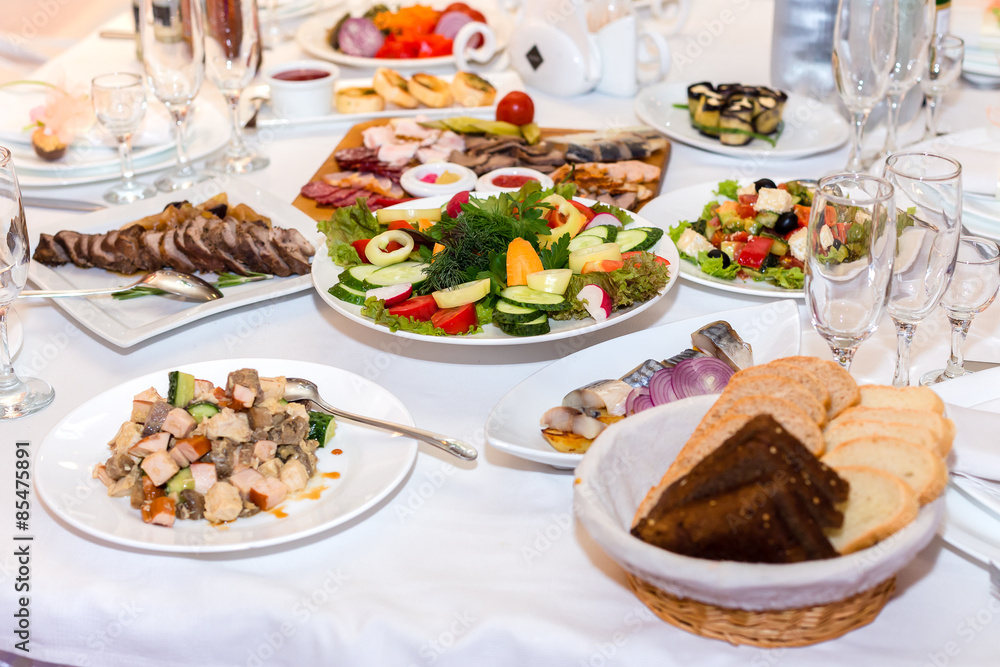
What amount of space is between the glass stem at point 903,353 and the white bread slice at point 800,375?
35cm

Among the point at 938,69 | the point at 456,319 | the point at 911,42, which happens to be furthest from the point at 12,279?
the point at 938,69

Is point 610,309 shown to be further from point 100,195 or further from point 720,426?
point 100,195

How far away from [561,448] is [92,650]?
652 millimetres

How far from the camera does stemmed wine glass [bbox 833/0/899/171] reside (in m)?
1.99

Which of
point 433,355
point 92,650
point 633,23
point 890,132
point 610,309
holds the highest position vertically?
point 633,23

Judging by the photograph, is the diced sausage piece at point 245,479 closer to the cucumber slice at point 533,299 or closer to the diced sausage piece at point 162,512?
the diced sausage piece at point 162,512

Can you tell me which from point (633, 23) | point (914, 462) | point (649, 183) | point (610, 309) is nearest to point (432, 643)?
point (914, 462)

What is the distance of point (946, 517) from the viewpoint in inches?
43.1

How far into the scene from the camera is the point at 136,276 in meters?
1.85

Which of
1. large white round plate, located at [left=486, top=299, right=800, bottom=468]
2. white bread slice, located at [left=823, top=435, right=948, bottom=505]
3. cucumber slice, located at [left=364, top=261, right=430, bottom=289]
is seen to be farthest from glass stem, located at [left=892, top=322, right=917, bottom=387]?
cucumber slice, located at [left=364, top=261, right=430, bottom=289]

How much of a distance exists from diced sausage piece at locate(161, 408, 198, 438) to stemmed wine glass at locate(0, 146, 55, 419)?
38cm

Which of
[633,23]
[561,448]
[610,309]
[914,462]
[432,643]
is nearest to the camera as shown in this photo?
[914,462]

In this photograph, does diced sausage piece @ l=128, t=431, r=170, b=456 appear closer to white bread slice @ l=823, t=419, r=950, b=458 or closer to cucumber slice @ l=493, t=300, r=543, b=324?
cucumber slice @ l=493, t=300, r=543, b=324

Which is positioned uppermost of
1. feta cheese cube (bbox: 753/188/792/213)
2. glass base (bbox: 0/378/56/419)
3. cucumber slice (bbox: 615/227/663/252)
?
feta cheese cube (bbox: 753/188/792/213)
